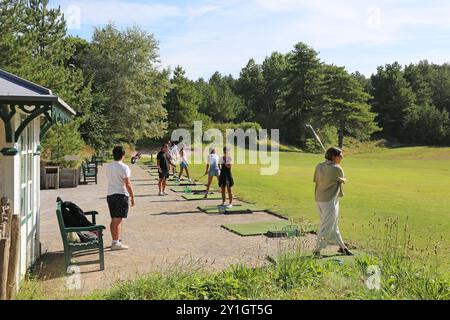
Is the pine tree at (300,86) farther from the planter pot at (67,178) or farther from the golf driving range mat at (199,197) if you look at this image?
the golf driving range mat at (199,197)

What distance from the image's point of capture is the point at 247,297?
598cm

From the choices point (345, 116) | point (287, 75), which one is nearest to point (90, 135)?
point (345, 116)

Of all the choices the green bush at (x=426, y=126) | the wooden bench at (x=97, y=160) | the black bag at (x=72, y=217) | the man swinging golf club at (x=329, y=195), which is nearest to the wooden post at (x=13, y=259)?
the black bag at (x=72, y=217)

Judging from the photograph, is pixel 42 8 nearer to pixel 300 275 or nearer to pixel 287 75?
pixel 300 275

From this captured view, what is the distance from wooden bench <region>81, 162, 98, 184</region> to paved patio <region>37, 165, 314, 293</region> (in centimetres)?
623

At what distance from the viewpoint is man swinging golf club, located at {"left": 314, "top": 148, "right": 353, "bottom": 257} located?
9211mm

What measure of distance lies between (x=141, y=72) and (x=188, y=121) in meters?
15.5

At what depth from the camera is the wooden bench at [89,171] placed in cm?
2422

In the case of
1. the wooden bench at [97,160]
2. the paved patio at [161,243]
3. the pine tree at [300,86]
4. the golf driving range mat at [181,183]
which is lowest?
the paved patio at [161,243]

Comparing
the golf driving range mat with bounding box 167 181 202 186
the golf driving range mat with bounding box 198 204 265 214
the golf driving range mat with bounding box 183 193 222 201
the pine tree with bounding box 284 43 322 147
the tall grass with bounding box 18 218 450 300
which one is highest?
the pine tree with bounding box 284 43 322 147

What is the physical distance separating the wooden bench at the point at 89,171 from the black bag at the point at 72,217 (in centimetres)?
1526

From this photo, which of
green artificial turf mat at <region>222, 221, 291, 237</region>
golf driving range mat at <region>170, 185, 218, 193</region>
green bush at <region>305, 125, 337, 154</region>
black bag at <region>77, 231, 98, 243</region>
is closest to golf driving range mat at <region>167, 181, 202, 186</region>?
golf driving range mat at <region>170, 185, 218, 193</region>

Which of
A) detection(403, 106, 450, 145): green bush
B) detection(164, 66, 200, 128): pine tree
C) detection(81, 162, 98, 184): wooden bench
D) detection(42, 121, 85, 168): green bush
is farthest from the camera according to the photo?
detection(403, 106, 450, 145): green bush

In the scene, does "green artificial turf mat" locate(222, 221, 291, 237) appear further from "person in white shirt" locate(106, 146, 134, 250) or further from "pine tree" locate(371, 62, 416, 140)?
"pine tree" locate(371, 62, 416, 140)
